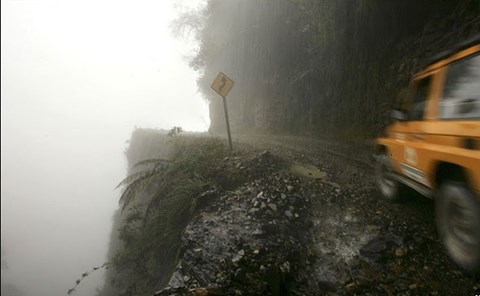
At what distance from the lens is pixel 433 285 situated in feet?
13.3

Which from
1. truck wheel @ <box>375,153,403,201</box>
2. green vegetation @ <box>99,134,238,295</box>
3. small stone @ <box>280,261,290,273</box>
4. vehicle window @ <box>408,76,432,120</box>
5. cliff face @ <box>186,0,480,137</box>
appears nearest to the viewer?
vehicle window @ <box>408,76,432,120</box>

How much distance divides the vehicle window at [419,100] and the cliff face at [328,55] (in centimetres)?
222

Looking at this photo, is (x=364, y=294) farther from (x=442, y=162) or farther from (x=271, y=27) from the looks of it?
(x=271, y=27)

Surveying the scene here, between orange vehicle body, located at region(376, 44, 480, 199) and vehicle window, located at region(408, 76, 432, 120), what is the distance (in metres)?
0.06

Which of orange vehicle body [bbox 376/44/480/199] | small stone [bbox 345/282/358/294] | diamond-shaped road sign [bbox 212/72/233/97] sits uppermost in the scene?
diamond-shaped road sign [bbox 212/72/233/97]

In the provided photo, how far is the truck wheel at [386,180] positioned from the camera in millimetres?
5812

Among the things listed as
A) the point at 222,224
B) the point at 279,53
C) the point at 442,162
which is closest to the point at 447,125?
the point at 442,162

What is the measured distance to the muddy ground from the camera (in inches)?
172

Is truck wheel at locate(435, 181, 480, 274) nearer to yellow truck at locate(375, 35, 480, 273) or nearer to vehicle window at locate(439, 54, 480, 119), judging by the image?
yellow truck at locate(375, 35, 480, 273)

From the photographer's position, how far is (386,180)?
6.20m

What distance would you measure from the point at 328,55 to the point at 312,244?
9.06 m

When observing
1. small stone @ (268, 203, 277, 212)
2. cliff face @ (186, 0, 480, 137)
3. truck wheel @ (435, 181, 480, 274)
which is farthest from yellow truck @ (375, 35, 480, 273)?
cliff face @ (186, 0, 480, 137)

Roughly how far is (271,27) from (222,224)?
1336cm

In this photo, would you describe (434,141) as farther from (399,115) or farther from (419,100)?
(399,115)
